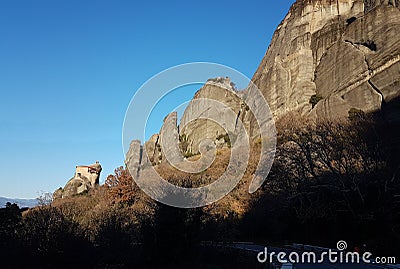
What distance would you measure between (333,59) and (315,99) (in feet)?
18.7

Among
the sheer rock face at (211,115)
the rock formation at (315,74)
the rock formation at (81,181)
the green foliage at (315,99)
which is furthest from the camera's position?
the rock formation at (81,181)

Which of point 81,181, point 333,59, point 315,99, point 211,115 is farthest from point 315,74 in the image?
point 81,181

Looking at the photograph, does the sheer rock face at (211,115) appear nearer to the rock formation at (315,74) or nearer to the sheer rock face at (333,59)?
the rock formation at (315,74)

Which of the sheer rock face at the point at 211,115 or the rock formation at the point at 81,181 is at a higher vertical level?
the sheer rock face at the point at 211,115

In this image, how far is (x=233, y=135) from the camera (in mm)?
65062

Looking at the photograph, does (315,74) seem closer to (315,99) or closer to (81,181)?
(315,99)

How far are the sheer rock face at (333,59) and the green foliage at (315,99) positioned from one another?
30cm

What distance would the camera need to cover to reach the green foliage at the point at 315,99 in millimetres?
50000

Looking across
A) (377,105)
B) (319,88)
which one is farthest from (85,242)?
(319,88)

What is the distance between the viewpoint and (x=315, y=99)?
50.5 m

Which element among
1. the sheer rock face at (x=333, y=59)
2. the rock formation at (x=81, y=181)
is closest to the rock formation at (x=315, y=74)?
the sheer rock face at (x=333, y=59)

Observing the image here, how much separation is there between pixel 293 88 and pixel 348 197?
31.3 meters

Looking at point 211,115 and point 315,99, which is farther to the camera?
point 211,115

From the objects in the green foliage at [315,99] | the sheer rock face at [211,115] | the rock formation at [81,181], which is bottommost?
the rock formation at [81,181]
